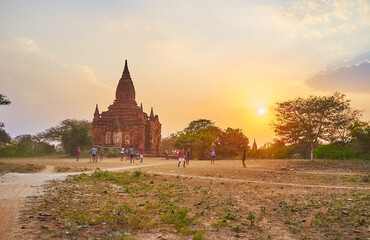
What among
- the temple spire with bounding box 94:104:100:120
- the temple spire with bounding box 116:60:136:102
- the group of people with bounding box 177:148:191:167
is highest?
the temple spire with bounding box 116:60:136:102

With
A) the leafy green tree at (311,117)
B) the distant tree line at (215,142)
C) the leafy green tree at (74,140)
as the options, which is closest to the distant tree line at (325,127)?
the leafy green tree at (311,117)

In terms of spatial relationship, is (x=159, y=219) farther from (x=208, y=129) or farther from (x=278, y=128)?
(x=208, y=129)

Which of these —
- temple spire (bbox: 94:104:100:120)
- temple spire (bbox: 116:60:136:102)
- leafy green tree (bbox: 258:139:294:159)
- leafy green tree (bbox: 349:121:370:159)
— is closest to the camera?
leafy green tree (bbox: 349:121:370:159)

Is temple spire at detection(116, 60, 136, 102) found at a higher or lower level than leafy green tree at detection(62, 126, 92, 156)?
higher

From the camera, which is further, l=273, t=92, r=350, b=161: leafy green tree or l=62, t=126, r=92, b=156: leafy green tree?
l=62, t=126, r=92, b=156: leafy green tree

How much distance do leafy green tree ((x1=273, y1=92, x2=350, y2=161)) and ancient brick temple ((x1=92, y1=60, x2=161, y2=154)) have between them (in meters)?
22.6

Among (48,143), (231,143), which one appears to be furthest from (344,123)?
(48,143)

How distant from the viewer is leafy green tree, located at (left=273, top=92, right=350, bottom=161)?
112 ft

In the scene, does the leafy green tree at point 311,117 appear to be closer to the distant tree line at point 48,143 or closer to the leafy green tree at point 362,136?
the leafy green tree at point 362,136

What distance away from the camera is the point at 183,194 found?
39.8 feet

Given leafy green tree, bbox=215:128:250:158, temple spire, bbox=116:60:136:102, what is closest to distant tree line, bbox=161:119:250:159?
leafy green tree, bbox=215:128:250:158

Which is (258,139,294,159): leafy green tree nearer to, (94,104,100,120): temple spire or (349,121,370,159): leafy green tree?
(349,121,370,159): leafy green tree

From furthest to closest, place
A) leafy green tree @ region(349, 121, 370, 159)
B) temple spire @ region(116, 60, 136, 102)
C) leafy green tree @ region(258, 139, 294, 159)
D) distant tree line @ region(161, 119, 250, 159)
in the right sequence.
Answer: temple spire @ region(116, 60, 136, 102), distant tree line @ region(161, 119, 250, 159), leafy green tree @ region(258, 139, 294, 159), leafy green tree @ region(349, 121, 370, 159)

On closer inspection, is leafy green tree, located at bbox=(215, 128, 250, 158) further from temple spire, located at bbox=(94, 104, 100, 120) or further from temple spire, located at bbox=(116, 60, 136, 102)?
temple spire, located at bbox=(94, 104, 100, 120)
